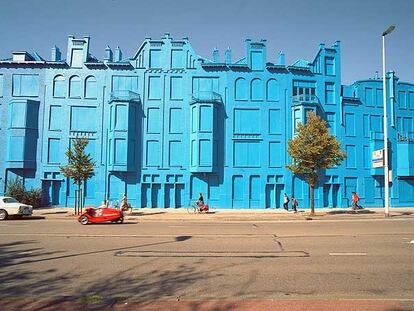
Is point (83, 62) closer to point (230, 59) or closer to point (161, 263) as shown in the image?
point (230, 59)

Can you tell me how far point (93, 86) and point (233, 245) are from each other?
26.0m

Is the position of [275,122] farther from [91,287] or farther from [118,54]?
[91,287]

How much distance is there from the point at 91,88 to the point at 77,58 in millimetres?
3167

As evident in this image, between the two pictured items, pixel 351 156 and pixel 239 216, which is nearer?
pixel 239 216

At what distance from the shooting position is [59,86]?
106 feet

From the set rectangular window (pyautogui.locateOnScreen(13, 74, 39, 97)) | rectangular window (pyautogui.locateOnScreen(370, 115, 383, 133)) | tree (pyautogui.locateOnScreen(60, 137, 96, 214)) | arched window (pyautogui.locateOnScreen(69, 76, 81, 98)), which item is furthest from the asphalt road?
rectangular window (pyautogui.locateOnScreen(370, 115, 383, 133))

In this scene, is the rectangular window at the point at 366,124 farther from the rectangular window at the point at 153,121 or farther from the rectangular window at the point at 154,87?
the rectangular window at the point at 154,87

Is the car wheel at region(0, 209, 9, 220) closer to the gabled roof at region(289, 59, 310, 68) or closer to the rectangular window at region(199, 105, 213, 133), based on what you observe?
the rectangular window at region(199, 105, 213, 133)

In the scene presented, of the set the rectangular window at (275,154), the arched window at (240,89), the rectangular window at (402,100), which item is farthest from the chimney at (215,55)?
the rectangular window at (402,100)

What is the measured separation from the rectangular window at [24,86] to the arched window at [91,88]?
4489mm

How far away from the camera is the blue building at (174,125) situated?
3134cm

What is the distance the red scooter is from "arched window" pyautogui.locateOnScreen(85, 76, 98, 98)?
16.6 metres

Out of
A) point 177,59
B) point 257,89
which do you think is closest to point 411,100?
point 257,89

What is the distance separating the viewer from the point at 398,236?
43.9 feet
